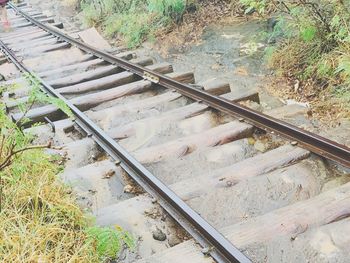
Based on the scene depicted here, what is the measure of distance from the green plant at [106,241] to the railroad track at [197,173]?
176 mm

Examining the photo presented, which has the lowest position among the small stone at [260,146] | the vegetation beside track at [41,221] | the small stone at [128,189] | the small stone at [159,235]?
the small stone at [128,189]

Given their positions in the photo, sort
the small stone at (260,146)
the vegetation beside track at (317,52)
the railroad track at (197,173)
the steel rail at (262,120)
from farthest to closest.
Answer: the vegetation beside track at (317,52) → the small stone at (260,146) → the steel rail at (262,120) → the railroad track at (197,173)

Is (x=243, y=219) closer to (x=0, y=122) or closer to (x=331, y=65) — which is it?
(x=0, y=122)

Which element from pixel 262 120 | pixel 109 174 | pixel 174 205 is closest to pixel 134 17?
pixel 262 120

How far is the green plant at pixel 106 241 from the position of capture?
3066 millimetres

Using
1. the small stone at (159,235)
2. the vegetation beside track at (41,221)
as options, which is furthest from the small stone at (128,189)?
the small stone at (159,235)

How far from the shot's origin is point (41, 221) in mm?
3322

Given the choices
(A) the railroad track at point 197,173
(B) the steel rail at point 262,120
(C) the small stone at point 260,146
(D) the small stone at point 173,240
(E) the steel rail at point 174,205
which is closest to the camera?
(E) the steel rail at point 174,205

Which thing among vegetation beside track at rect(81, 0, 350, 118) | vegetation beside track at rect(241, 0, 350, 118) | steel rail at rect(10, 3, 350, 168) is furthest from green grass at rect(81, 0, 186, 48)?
vegetation beside track at rect(241, 0, 350, 118)

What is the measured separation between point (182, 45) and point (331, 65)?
15.6 feet

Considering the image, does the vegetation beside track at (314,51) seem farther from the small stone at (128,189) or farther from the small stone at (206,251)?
the small stone at (206,251)

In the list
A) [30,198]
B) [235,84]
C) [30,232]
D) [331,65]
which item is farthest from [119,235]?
[235,84]

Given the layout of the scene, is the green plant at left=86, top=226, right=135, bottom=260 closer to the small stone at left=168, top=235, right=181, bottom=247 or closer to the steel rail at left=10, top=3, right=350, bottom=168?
the small stone at left=168, top=235, right=181, bottom=247

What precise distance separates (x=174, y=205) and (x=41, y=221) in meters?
1.06
